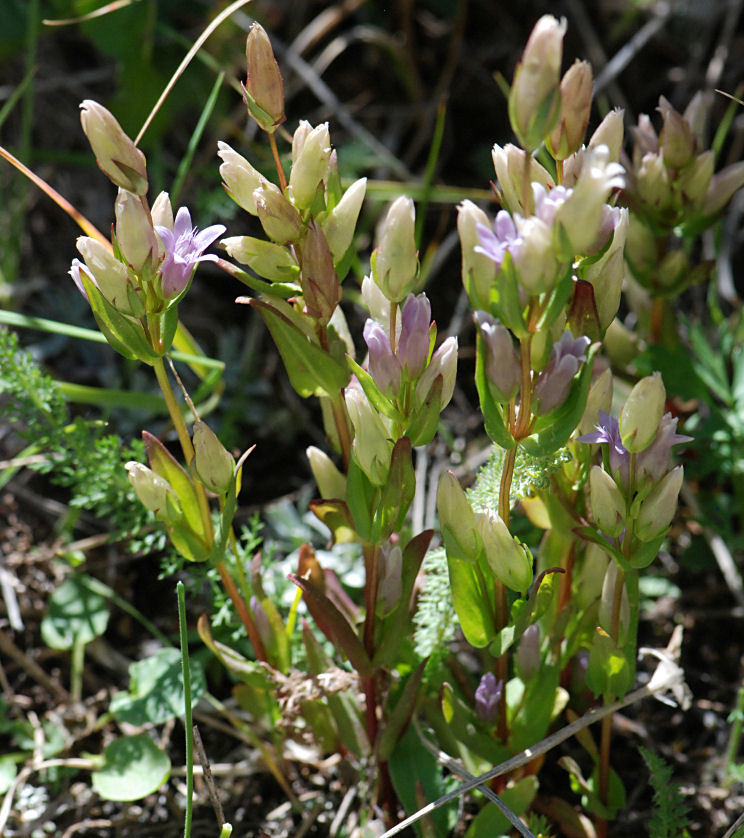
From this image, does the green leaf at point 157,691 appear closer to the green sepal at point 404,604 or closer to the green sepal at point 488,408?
the green sepal at point 404,604

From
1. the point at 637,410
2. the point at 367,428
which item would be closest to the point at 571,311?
the point at 637,410

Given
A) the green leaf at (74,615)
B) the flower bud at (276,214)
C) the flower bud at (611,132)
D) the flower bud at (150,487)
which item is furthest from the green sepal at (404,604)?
the green leaf at (74,615)

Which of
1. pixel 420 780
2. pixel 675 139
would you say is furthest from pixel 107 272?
pixel 675 139

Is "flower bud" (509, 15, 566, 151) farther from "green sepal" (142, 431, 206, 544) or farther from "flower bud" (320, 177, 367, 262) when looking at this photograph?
"green sepal" (142, 431, 206, 544)

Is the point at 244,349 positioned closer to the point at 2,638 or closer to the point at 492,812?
the point at 2,638

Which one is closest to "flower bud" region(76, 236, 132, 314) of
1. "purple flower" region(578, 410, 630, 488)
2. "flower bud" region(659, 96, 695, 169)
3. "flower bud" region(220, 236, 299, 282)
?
"flower bud" region(220, 236, 299, 282)

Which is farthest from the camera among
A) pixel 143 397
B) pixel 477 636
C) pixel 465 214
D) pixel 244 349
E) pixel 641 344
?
pixel 244 349

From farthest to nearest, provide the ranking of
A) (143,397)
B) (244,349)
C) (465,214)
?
(244,349), (143,397), (465,214)

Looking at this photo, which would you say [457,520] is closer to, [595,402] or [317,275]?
[595,402]
